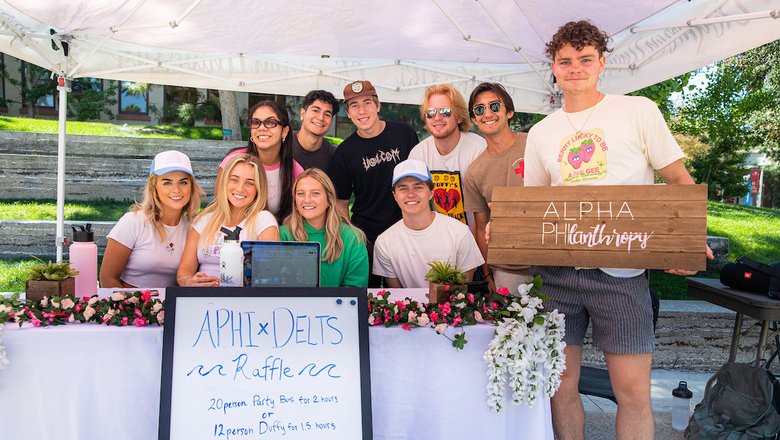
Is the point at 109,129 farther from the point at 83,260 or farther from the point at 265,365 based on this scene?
the point at 265,365

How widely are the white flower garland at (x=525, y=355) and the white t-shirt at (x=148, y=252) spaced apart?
1.73m

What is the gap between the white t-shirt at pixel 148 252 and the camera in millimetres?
2635

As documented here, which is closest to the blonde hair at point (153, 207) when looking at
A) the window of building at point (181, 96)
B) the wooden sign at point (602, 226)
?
the wooden sign at point (602, 226)

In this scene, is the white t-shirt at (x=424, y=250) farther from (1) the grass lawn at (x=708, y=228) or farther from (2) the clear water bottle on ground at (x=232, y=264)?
(1) the grass lawn at (x=708, y=228)

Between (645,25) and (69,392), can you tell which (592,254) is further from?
(645,25)

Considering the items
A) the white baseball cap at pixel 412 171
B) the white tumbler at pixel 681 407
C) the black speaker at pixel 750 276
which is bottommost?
the white tumbler at pixel 681 407

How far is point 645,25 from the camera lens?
351cm

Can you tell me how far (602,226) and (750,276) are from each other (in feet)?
5.97

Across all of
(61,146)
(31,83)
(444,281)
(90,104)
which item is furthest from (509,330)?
(31,83)

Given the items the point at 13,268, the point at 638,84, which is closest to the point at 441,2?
the point at 638,84

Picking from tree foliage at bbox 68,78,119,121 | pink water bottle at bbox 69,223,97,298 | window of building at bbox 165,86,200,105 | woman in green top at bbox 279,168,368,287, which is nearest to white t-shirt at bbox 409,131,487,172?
woman in green top at bbox 279,168,368,287

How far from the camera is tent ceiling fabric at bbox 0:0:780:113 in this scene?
128 inches

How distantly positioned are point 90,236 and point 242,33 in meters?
2.27

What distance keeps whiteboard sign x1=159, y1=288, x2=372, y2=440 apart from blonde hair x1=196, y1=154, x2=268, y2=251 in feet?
3.02
